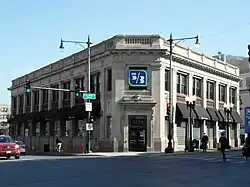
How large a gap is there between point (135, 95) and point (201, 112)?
1056cm

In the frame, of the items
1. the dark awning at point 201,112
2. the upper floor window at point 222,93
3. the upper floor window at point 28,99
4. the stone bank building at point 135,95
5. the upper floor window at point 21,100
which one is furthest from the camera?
the upper floor window at point 21,100

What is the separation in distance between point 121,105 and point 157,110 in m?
3.58

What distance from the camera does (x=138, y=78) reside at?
1754 inches

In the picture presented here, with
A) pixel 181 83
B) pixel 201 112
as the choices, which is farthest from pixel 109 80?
pixel 201 112

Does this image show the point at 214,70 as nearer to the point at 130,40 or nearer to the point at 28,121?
the point at 130,40

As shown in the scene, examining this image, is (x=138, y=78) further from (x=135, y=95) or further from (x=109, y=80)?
(x=109, y=80)

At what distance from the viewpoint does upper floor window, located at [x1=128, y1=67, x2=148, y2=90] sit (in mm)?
44562

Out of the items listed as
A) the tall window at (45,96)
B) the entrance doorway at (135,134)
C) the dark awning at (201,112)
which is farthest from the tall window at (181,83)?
the tall window at (45,96)

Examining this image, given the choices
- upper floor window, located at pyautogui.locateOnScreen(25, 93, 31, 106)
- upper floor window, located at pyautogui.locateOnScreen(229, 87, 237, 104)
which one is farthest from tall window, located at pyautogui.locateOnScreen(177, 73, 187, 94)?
upper floor window, located at pyautogui.locateOnScreen(25, 93, 31, 106)

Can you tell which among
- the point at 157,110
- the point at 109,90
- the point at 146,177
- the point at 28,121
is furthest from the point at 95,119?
the point at 146,177

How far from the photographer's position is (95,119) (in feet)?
158

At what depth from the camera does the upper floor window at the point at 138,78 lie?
4456cm

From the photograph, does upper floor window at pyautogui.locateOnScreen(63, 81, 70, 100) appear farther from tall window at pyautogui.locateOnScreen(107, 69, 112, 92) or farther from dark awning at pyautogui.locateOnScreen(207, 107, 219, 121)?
dark awning at pyautogui.locateOnScreen(207, 107, 219, 121)

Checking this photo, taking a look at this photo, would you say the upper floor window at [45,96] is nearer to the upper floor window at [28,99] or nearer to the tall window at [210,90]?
the upper floor window at [28,99]
